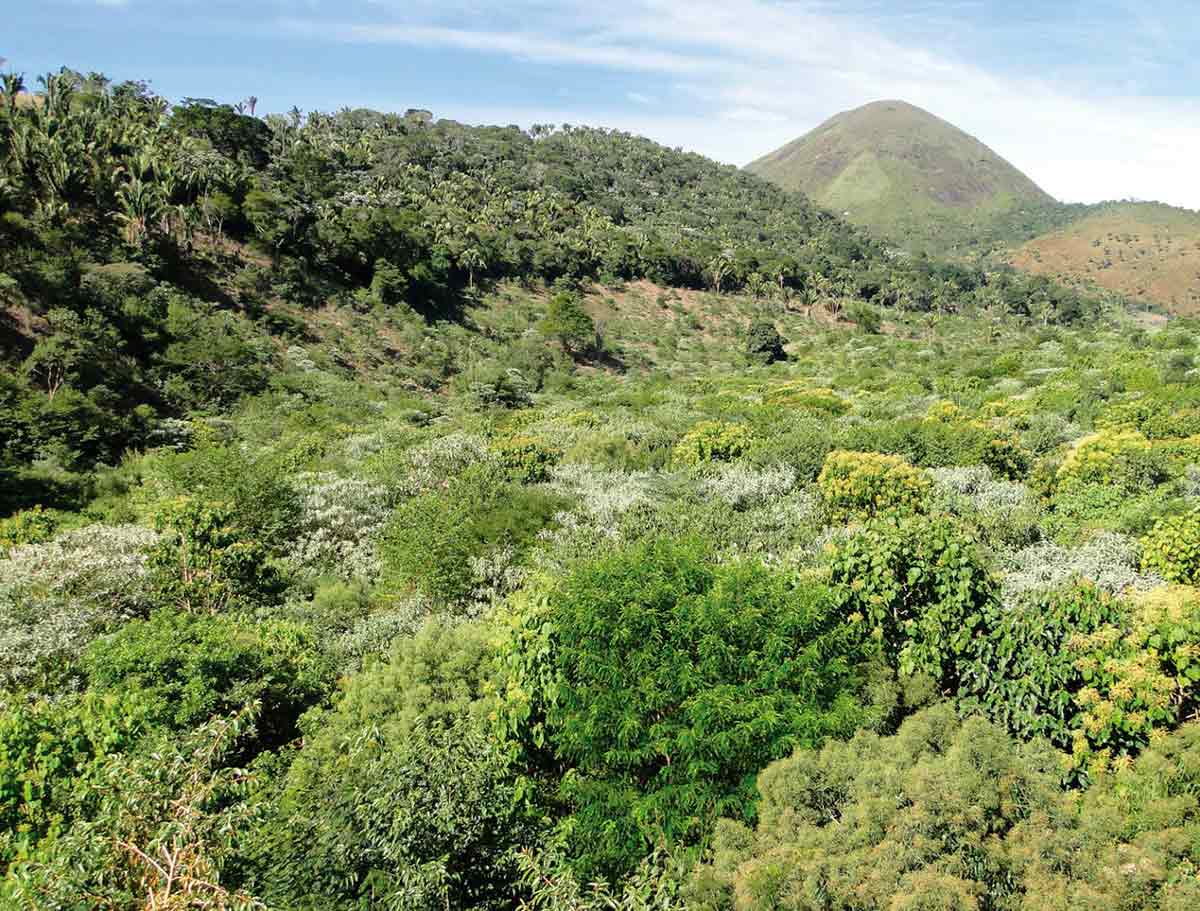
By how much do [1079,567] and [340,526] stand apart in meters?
16.6

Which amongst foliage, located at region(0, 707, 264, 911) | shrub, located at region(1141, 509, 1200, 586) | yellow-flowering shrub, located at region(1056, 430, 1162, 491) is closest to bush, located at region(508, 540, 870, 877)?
A: foliage, located at region(0, 707, 264, 911)

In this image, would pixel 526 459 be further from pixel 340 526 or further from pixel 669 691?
pixel 669 691

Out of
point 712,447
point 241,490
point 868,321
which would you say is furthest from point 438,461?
point 868,321

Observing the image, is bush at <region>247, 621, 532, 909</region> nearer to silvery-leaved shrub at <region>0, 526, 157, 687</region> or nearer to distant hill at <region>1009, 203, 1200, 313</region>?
silvery-leaved shrub at <region>0, 526, 157, 687</region>

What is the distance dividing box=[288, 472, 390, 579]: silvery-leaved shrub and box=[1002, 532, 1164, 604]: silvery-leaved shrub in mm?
13507

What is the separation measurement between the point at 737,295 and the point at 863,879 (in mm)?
86274

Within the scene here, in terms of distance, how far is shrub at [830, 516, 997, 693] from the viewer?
8.73 meters

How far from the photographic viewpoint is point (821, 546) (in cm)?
1351

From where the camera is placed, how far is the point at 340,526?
18.3m

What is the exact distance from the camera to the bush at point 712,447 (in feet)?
70.9

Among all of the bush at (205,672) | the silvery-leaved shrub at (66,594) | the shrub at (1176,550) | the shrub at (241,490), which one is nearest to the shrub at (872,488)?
the shrub at (1176,550)

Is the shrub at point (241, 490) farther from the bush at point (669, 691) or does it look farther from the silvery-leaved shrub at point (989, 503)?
the silvery-leaved shrub at point (989, 503)

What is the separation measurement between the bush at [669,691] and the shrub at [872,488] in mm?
6840

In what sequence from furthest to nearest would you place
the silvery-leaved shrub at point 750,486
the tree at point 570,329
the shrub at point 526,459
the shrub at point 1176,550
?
the tree at point 570,329 → the shrub at point 526,459 → the silvery-leaved shrub at point 750,486 → the shrub at point 1176,550
